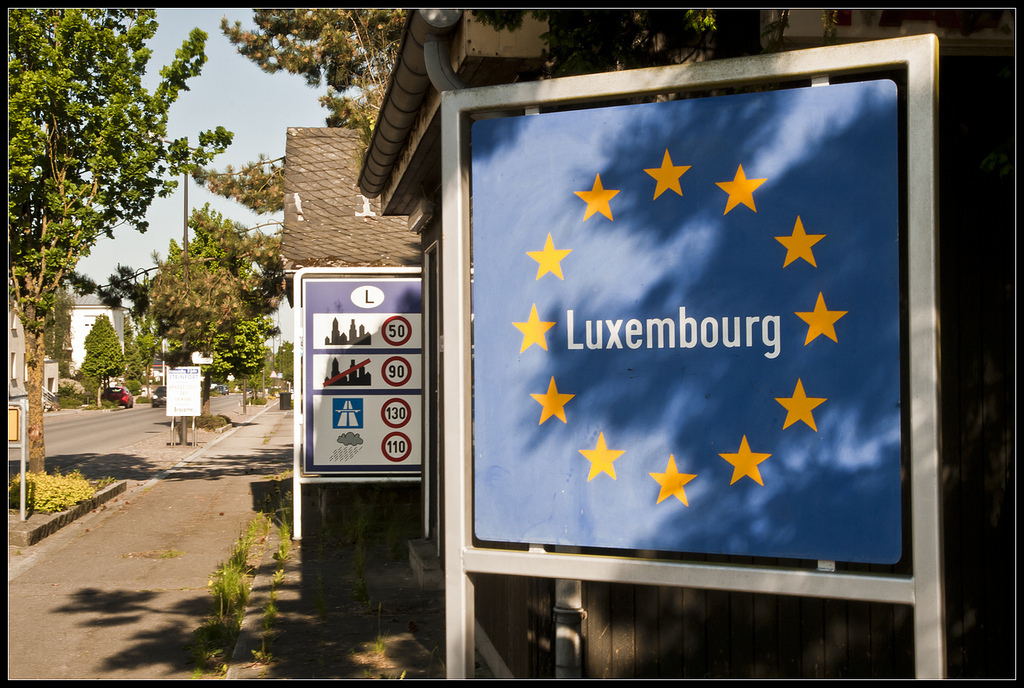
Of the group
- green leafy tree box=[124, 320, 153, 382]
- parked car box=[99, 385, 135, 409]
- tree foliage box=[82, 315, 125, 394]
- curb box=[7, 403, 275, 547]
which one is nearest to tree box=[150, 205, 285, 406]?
curb box=[7, 403, 275, 547]

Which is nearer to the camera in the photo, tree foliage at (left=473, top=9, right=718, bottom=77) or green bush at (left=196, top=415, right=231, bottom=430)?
tree foliage at (left=473, top=9, right=718, bottom=77)

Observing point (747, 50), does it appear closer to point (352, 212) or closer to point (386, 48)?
point (352, 212)

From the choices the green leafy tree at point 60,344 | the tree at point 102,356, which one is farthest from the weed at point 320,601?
the green leafy tree at point 60,344

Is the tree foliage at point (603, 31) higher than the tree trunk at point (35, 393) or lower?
higher

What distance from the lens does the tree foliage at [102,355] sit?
6512 cm

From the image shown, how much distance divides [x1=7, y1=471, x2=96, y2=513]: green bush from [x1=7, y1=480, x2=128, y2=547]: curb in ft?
0.35

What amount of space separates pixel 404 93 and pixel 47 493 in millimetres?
8847

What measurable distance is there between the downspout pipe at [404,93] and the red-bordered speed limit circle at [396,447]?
277 centimetres

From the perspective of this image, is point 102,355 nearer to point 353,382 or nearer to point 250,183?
point 250,183

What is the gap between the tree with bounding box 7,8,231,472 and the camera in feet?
A: 37.9

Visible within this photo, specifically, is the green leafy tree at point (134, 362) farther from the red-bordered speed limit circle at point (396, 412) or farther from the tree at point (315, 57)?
the red-bordered speed limit circle at point (396, 412)

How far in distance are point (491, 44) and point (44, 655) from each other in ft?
16.0

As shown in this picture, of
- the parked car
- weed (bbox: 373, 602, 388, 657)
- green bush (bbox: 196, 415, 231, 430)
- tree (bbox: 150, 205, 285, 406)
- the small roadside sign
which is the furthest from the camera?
the parked car

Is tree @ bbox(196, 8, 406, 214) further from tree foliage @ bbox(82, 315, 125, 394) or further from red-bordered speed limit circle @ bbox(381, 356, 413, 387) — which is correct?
tree foliage @ bbox(82, 315, 125, 394)
